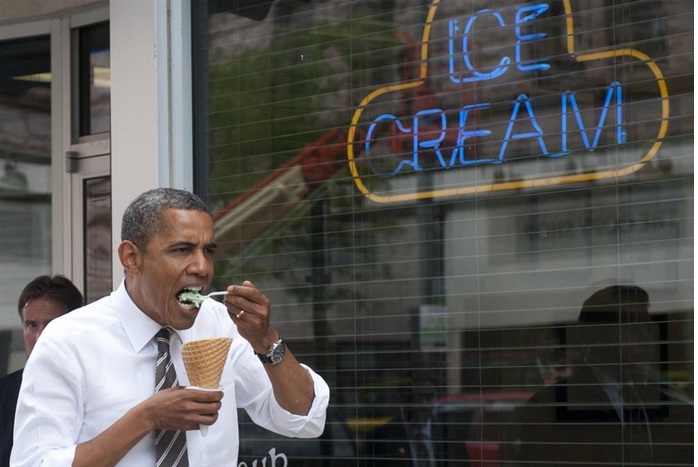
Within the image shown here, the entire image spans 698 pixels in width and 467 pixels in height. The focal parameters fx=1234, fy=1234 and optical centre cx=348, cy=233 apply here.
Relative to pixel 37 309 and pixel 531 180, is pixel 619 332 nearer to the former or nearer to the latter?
pixel 531 180

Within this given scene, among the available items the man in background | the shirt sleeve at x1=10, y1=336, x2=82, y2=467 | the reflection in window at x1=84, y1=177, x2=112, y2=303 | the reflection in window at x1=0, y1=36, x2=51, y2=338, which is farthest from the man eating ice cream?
the reflection in window at x1=0, y1=36, x2=51, y2=338

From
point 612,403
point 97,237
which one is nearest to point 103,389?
point 612,403

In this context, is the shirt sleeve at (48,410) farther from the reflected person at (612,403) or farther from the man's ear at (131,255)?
the reflected person at (612,403)

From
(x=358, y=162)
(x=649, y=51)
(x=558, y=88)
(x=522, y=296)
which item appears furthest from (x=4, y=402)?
(x=649, y=51)

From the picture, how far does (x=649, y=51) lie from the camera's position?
3.99 metres

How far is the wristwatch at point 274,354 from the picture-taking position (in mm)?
3381

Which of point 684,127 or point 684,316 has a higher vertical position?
point 684,127

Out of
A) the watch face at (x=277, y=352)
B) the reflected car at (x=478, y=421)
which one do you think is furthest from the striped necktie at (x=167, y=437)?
the reflected car at (x=478, y=421)

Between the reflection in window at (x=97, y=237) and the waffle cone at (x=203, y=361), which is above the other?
the reflection in window at (x=97, y=237)

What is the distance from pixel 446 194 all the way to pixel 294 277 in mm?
798

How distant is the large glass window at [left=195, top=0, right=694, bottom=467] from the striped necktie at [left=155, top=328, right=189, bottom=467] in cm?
134

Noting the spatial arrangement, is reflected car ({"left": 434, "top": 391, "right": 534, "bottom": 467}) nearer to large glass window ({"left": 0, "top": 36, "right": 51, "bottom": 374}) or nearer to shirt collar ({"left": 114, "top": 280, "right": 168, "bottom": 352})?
shirt collar ({"left": 114, "top": 280, "right": 168, "bottom": 352})

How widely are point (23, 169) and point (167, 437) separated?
4.17 metres

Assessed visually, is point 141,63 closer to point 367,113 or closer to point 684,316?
point 367,113
